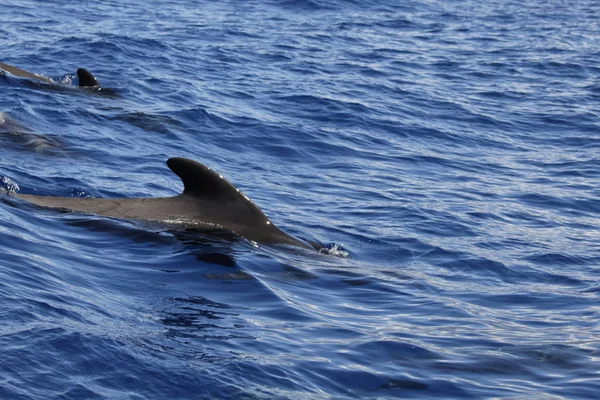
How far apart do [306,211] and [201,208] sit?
3.34 meters

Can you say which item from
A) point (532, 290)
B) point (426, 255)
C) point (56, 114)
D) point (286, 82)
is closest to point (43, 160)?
point (56, 114)

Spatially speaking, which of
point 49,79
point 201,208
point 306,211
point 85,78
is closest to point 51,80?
point 49,79

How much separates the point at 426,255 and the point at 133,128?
270 inches

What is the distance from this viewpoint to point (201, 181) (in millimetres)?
10523

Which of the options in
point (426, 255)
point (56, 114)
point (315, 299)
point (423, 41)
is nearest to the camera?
point (315, 299)

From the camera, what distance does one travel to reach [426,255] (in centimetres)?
1247

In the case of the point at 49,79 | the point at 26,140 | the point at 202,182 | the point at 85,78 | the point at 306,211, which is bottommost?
the point at 306,211

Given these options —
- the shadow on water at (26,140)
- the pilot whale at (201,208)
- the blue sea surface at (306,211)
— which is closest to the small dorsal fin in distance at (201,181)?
the pilot whale at (201,208)

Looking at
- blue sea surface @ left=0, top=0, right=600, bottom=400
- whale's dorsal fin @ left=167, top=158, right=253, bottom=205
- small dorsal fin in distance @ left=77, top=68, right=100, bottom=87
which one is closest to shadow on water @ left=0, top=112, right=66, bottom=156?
blue sea surface @ left=0, top=0, right=600, bottom=400

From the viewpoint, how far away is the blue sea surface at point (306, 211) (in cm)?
765

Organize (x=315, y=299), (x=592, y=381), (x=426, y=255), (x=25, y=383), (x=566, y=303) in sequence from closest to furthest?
(x=25, y=383) < (x=592, y=381) < (x=315, y=299) < (x=566, y=303) < (x=426, y=255)

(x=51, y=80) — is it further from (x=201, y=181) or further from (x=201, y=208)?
(x=201, y=181)

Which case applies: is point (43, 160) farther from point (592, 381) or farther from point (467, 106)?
point (467, 106)

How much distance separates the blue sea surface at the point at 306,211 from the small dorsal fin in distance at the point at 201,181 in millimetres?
450
